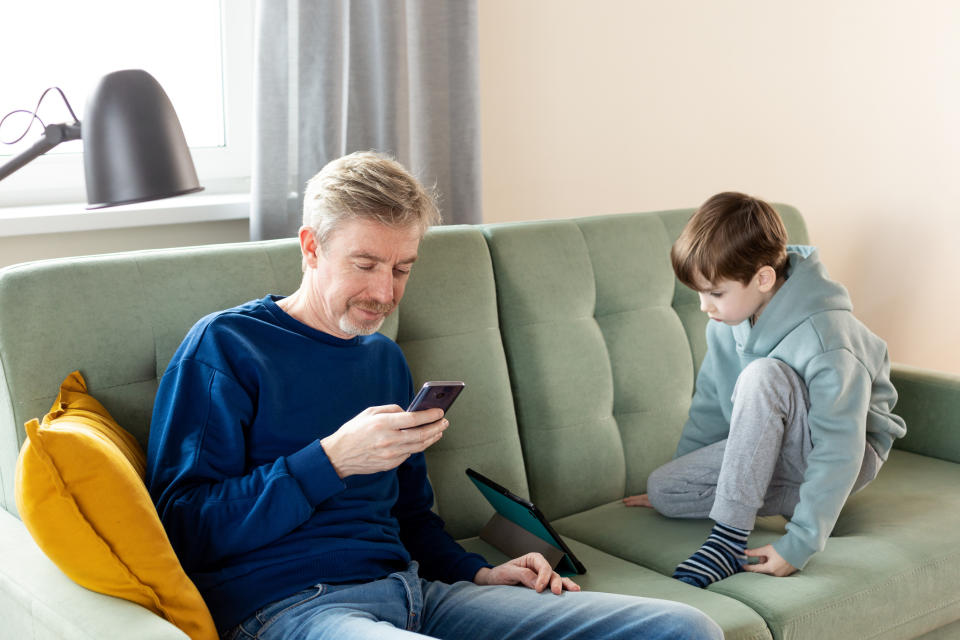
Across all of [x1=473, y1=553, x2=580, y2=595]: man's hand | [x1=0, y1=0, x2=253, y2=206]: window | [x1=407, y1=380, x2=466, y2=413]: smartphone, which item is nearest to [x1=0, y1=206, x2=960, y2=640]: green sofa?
[x1=473, y1=553, x2=580, y2=595]: man's hand

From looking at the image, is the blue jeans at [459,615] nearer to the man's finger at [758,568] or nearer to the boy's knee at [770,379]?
the man's finger at [758,568]

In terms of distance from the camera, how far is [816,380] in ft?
6.21

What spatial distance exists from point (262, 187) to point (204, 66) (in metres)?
0.49

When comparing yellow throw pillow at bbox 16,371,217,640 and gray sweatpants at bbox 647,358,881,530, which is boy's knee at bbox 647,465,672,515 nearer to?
gray sweatpants at bbox 647,358,881,530

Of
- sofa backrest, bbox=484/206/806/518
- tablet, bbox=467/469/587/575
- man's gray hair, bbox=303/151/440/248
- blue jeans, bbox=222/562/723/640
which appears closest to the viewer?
blue jeans, bbox=222/562/723/640

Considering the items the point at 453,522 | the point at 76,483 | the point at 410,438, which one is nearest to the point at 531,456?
the point at 453,522

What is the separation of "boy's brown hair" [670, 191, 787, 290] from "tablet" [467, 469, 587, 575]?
58cm

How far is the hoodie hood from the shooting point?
1.96 metres

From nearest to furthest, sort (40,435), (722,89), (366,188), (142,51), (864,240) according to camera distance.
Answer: (40,435) → (366,188) → (142,51) → (722,89) → (864,240)

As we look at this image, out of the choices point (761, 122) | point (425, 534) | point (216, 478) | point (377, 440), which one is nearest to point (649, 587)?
point (425, 534)

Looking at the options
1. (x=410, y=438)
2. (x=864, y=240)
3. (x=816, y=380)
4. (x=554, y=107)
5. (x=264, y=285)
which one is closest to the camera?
(x=410, y=438)

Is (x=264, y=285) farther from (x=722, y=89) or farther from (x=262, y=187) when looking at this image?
(x=722, y=89)

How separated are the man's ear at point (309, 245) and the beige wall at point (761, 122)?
1.27 metres

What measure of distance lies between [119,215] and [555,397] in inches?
39.1
